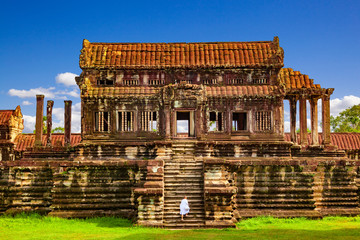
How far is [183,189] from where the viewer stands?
17859 mm

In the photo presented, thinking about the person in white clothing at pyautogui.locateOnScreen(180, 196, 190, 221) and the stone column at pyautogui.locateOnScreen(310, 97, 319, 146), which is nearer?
the person in white clothing at pyautogui.locateOnScreen(180, 196, 190, 221)

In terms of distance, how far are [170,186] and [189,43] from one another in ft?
35.2

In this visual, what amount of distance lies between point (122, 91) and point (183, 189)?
799 centimetres

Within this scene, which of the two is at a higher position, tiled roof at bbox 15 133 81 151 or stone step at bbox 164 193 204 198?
tiled roof at bbox 15 133 81 151

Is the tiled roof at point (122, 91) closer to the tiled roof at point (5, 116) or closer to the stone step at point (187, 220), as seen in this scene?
the stone step at point (187, 220)

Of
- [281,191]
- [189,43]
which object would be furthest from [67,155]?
[281,191]

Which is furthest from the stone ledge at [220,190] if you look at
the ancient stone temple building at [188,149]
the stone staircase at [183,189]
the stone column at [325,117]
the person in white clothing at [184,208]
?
the stone column at [325,117]

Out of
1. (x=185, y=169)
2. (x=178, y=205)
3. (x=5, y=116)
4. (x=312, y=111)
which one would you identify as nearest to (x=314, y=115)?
(x=312, y=111)

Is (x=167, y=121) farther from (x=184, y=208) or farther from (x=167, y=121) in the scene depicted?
(x=184, y=208)

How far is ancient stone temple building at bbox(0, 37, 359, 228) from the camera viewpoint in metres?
18.3

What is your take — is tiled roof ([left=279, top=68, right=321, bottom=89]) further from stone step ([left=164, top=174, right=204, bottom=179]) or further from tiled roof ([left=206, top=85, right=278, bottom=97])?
stone step ([left=164, top=174, right=204, bottom=179])

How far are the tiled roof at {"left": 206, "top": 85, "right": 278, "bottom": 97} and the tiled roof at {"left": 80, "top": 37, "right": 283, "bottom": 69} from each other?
51.1 inches

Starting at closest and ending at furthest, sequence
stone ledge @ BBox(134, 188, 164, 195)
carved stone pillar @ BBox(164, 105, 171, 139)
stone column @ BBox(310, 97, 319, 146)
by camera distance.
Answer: stone ledge @ BBox(134, 188, 164, 195) → carved stone pillar @ BBox(164, 105, 171, 139) → stone column @ BBox(310, 97, 319, 146)

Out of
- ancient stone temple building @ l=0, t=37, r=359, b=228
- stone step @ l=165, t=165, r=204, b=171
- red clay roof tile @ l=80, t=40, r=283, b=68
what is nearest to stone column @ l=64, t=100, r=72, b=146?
ancient stone temple building @ l=0, t=37, r=359, b=228
